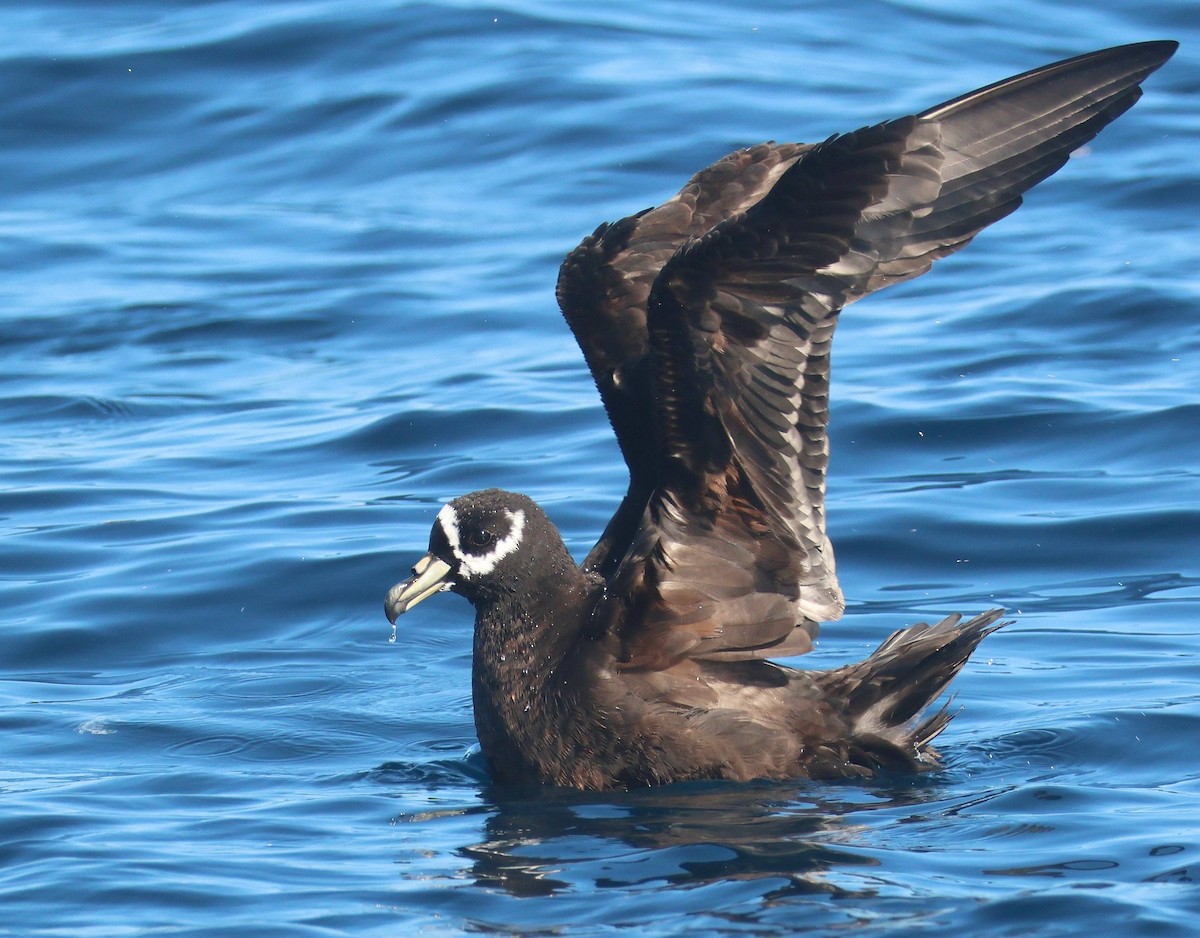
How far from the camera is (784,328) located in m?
6.90

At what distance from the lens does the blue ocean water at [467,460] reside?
630 centimetres

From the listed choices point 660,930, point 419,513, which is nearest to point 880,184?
point 660,930

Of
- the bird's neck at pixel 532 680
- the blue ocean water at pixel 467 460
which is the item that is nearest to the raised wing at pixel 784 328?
the bird's neck at pixel 532 680

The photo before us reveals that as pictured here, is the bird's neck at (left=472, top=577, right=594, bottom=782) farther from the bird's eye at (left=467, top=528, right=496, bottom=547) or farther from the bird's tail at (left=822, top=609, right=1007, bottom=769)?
the bird's tail at (left=822, top=609, right=1007, bottom=769)

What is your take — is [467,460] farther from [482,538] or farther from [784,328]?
[784,328]

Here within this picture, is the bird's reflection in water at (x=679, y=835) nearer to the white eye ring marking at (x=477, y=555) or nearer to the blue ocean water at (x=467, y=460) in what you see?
the blue ocean water at (x=467, y=460)

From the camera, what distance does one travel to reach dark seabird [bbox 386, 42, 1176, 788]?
6.72 meters

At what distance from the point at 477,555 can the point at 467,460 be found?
4233mm

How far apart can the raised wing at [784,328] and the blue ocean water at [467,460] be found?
74 centimetres

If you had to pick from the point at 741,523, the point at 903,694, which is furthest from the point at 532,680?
the point at 903,694

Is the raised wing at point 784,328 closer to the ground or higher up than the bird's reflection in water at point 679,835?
higher up

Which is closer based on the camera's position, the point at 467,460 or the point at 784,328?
the point at 784,328

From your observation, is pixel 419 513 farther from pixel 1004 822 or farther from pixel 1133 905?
pixel 1133 905

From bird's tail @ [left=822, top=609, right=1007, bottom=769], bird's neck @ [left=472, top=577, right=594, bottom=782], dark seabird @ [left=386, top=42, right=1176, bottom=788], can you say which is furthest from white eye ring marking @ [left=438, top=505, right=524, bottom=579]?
bird's tail @ [left=822, top=609, right=1007, bottom=769]
